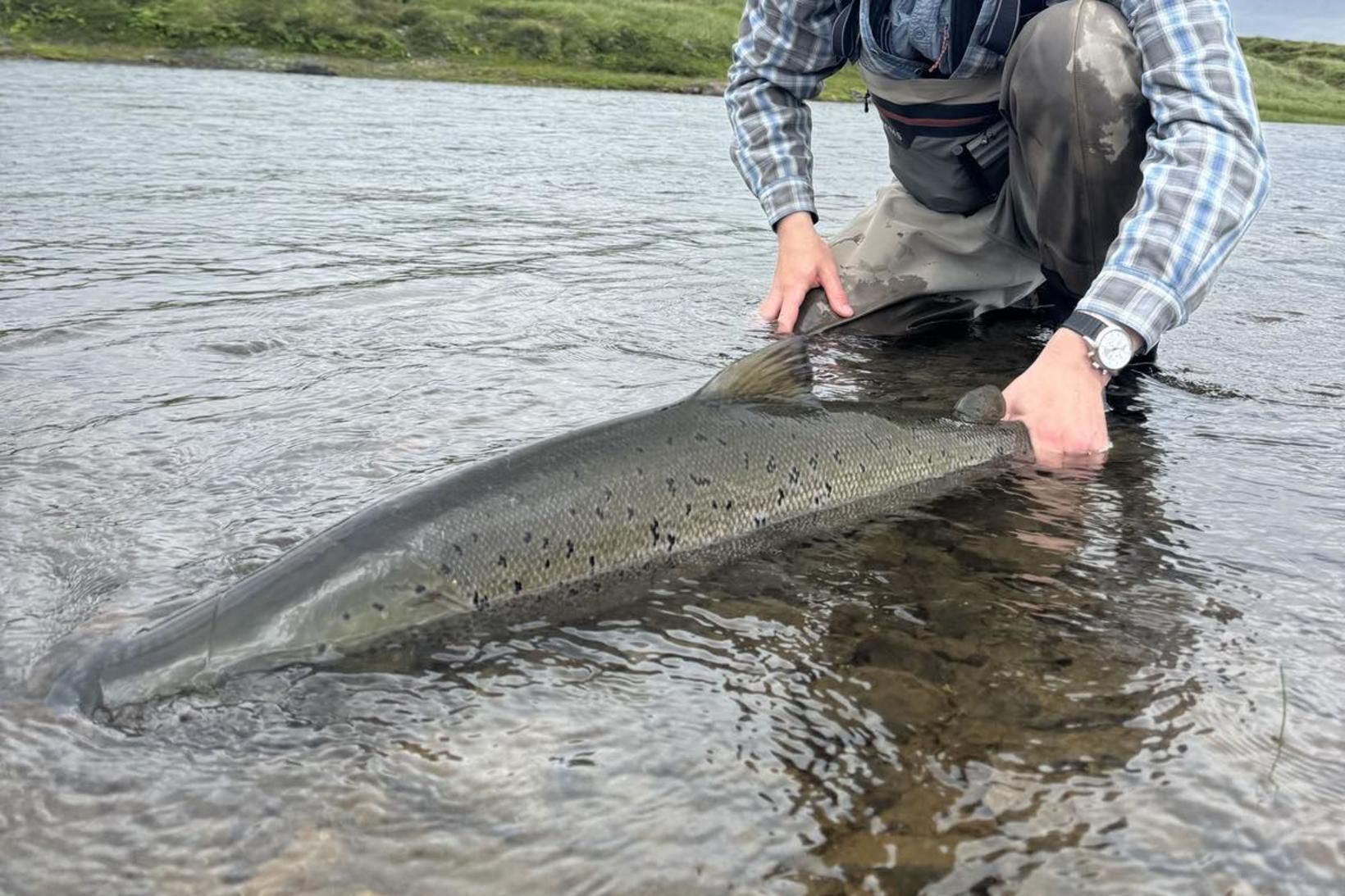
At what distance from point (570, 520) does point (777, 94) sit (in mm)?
3056

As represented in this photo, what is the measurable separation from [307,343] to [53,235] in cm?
322

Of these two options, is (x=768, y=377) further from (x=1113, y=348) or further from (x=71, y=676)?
(x=71, y=676)

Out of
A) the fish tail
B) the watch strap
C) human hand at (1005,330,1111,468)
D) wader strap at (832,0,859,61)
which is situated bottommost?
the fish tail

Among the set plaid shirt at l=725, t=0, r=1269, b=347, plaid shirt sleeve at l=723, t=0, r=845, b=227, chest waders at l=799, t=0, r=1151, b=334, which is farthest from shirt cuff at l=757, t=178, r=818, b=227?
plaid shirt at l=725, t=0, r=1269, b=347

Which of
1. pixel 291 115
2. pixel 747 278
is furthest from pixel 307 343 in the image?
pixel 291 115

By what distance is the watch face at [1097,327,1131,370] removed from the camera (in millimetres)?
3170

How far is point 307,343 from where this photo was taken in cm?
474

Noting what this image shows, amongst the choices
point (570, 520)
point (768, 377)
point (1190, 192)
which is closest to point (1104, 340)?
point (1190, 192)

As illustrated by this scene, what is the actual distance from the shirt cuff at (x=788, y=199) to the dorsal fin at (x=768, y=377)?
1840 mm

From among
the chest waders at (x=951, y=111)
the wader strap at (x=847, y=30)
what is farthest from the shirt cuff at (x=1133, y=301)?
the wader strap at (x=847, y=30)

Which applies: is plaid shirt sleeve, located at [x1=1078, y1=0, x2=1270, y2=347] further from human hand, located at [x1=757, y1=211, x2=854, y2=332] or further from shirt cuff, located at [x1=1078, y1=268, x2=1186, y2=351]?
human hand, located at [x1=757, y1=211, x2=854, y2=332]

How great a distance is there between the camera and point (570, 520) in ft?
8.48

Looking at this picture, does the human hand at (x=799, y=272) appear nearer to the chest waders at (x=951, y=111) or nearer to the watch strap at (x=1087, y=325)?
the chest waders at (x=951, y=111)

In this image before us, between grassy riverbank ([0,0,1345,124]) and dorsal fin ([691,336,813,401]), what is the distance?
41.1m
